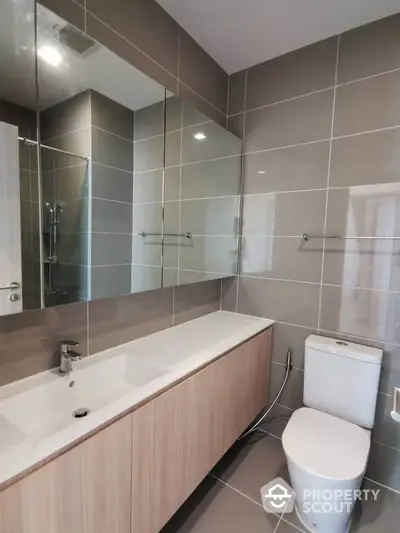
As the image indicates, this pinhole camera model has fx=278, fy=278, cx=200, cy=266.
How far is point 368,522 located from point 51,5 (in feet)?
8.82

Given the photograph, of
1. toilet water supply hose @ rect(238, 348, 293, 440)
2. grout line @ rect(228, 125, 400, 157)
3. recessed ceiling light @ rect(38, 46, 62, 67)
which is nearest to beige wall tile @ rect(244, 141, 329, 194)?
grout line @ rect(228, 125, 400, 157)

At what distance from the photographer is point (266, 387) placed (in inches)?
76.3

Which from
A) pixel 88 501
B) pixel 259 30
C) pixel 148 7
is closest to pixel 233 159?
pixel 259 30

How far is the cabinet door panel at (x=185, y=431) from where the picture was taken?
3.30 ft

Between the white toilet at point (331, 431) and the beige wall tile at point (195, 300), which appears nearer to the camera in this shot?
the white toilet at point (331, 431)

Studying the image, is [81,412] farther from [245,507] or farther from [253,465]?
[253,465]

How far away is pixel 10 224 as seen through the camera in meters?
0.94

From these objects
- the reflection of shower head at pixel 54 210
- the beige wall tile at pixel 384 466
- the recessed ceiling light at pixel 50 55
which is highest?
the recessed ceiling light at pixel 50 55

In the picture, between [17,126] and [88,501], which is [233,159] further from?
[88,501]

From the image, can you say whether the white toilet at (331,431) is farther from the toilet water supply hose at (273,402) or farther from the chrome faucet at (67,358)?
the chrome faucet at (67,358)

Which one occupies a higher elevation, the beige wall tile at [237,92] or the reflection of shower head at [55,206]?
the beige wall tile at [237,92]

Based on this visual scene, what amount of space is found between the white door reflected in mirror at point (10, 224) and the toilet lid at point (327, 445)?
4.40 ft

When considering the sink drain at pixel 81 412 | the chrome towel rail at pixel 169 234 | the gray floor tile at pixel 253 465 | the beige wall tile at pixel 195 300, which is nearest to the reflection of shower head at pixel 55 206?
the chrome towel rail at pixel 169 234

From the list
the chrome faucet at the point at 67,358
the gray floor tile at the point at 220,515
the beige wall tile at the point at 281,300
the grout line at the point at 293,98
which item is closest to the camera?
the chrome faucet at the point at 67,358
